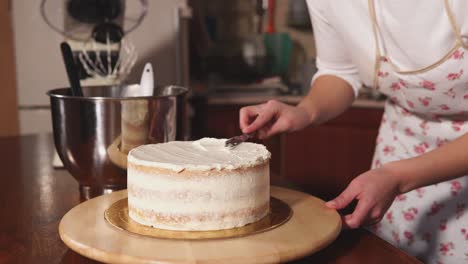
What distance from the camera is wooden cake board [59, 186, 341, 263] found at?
72 cm

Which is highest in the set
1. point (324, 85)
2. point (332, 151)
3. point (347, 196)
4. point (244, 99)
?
point (324, 85)

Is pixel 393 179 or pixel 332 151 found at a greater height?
pixel 393 179

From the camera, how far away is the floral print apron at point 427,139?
117cm

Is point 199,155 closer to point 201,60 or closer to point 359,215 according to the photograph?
point 359,215

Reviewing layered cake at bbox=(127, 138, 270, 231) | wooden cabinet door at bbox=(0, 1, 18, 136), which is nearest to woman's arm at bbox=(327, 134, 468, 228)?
layered cake at bbox=(127, 138, 270, 231)

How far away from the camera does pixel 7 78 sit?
234cm

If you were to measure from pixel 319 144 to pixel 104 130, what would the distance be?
6.06ft

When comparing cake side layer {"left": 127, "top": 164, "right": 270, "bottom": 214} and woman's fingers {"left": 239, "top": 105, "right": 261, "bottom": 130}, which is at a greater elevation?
woman's fingers {"left": 239, "top": 105, "right": 261, "bottom": 130}

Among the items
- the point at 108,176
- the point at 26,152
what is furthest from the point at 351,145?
the point at 108,176

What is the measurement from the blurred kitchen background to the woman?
1.77 ft

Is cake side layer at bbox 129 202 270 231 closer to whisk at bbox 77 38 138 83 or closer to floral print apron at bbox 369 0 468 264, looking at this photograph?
floral print apron at bbox 369 0 468 264

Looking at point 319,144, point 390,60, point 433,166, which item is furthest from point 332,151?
point 433,166

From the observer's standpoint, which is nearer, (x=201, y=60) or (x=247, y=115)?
(x=247, y=115)

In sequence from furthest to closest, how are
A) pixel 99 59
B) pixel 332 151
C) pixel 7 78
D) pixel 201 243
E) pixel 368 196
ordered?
pixel 332 151 < pixel 7 78 < pixel 99 59 < pixel 368 196 < pixel 201 243
